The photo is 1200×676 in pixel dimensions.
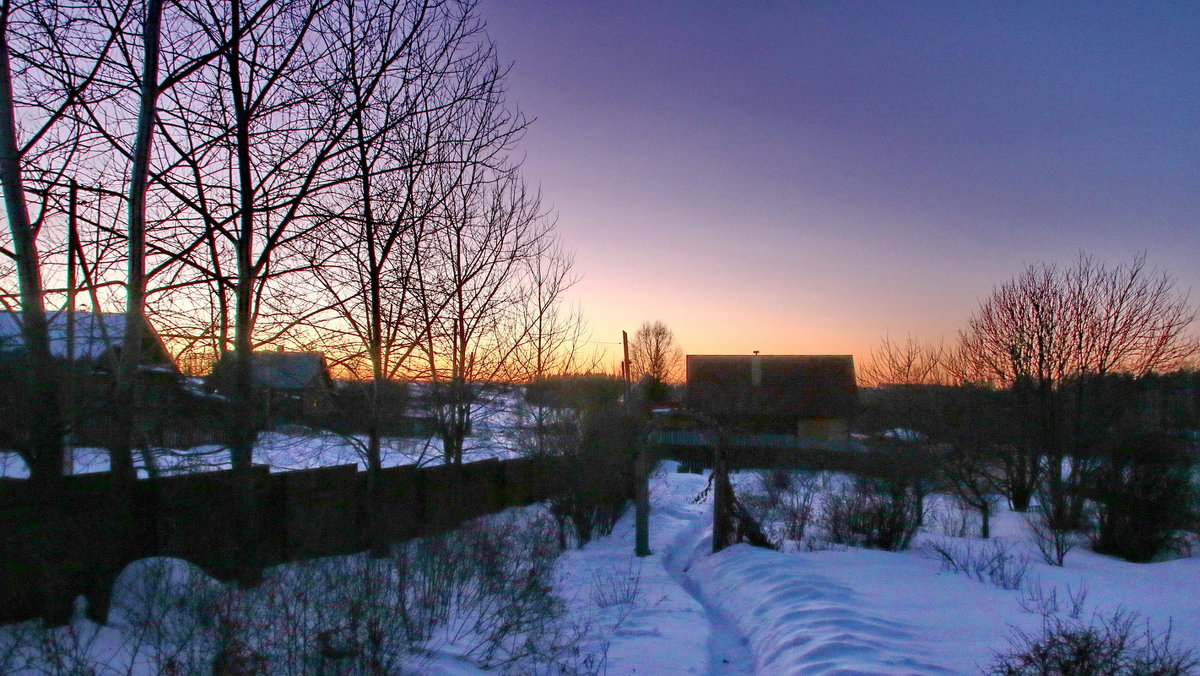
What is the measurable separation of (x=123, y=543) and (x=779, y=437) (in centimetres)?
3468

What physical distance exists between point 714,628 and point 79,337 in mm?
6088

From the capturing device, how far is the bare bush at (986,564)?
28.4ft

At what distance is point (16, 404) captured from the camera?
5.16 m

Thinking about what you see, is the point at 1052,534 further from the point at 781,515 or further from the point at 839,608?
the point at 839,608

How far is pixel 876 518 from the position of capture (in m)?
12.3

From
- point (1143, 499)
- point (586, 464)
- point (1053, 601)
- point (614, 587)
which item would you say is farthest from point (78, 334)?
point (1143, 499)

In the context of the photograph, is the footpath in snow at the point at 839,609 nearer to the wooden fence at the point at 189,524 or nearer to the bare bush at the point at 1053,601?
the bare bush at the point at 1053,601

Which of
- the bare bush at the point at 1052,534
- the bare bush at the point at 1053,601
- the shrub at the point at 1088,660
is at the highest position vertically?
the shrub at the point at 1088,660

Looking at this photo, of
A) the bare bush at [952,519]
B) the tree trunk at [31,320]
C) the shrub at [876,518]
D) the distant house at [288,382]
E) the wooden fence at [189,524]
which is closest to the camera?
the tree trunk at [31,320]

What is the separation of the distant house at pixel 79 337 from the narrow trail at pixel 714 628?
5.26 meters

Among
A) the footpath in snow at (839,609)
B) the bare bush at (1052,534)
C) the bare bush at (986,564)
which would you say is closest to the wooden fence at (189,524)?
the footpath in snow at (839,609)

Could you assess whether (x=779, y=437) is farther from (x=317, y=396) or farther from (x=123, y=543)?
(x=123, y=543)

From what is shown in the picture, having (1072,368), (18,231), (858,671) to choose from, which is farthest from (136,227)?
(1072,368)

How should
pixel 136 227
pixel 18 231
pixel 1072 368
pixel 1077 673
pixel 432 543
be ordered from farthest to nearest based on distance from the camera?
1. pixel 1072 368
2. pixel 432 543
3. pixel 136 227
4. pixel 18 231
5. pixel 1077 673
